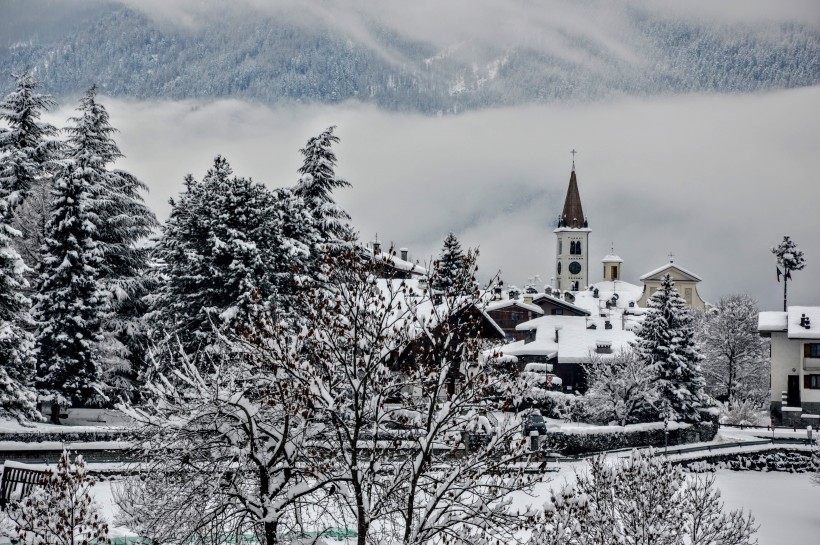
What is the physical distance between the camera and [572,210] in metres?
160

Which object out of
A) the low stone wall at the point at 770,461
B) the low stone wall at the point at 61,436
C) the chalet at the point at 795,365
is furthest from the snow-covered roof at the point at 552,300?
the low stone wall at the point at 61,436

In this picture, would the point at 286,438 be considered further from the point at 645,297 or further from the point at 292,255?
the point at 645,297

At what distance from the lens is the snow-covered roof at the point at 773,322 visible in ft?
220

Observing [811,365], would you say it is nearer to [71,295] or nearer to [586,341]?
[586,341]

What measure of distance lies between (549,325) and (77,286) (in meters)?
39.9

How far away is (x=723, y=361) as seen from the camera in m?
80.6

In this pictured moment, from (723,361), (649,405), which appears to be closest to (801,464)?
(649,405)

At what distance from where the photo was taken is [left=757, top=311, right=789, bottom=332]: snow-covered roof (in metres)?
67.2

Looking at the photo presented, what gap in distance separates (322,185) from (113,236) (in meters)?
11.3

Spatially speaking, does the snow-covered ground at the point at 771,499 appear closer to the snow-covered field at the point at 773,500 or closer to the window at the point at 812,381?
the snow-covered field at the point at 773,500

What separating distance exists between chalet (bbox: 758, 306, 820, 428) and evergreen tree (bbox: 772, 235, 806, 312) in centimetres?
2454

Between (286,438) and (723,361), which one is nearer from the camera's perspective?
(286,438)

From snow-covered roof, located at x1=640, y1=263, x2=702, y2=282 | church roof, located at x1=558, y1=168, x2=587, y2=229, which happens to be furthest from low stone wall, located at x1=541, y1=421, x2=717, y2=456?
church roof, located at x1=558, y1=168, x2=587, y2=229

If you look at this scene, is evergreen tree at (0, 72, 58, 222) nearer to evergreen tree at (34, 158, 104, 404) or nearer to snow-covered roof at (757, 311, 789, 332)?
evergreen tree at (34, 158, 104, 404)
